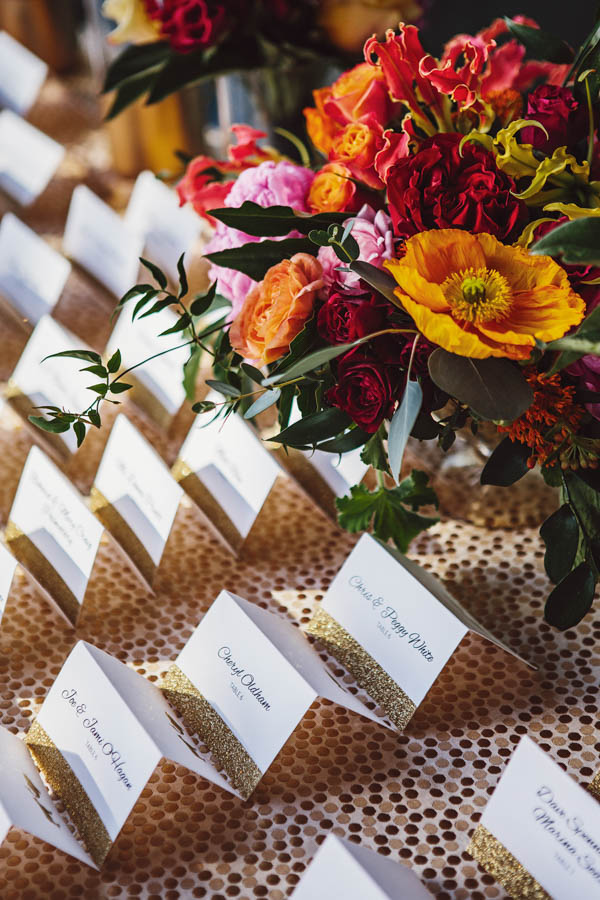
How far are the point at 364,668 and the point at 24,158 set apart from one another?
3.22 ft

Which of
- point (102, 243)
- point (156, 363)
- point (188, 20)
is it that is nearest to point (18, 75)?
point (102, 243)

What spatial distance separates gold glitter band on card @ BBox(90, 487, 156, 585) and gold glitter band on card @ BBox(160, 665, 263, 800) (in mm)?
125

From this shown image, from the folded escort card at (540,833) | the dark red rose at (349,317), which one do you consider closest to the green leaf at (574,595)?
the folded escort card at (540,833)

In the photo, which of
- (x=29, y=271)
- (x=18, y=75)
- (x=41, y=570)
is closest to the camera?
(x=41, y=570)

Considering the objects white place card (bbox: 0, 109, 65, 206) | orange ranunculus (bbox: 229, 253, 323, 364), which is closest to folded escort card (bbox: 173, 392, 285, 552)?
orange ranunculus (bbox: 229, 253, 323, 364)

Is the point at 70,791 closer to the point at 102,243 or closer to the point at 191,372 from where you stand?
the point at 191,372

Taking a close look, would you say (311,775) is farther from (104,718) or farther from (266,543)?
(266,543)

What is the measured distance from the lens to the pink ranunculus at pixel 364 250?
2.11 ft

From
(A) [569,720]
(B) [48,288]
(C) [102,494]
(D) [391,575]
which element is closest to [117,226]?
(B) [48,288]

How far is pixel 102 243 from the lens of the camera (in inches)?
48.1

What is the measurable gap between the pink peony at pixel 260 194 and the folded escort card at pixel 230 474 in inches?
7.1

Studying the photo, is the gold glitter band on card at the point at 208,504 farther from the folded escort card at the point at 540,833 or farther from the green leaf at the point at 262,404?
the folded escort card at the point at 540,833

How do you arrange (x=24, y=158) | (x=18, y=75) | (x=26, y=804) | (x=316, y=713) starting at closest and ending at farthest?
(x=26, y=804)
(x=316, y=713)
(x=24, y=158)
(x=18, y=75)

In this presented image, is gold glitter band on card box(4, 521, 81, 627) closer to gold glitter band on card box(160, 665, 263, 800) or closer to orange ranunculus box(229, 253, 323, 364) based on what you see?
gold glitter band on card box(160, 665, 263, 800)
